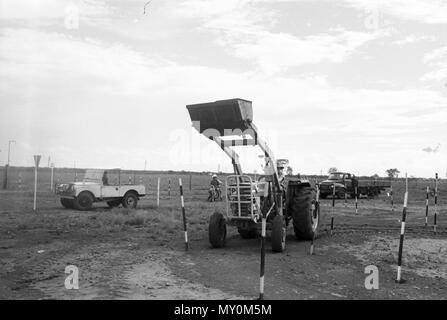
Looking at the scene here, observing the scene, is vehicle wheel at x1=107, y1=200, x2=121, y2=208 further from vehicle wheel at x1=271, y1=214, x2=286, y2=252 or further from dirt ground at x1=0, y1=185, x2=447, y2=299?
vehicle wheel at x1=271, y1=214, x2=286, y2=252

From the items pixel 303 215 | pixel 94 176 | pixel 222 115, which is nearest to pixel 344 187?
pixel 94 176

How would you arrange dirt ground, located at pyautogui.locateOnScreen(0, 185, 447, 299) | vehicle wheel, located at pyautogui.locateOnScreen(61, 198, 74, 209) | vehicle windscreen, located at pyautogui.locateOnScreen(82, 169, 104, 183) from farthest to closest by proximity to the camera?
vehicle windscreen, located at pyautogui.locateOnScreen(82, 169, 104, 183), vehicle wheel, located at pyautogui.locateOnScreen(61, 198, 74, 209), dirt ground, located at pyautogui.locateOnScreen(0, 185, 447, 299)

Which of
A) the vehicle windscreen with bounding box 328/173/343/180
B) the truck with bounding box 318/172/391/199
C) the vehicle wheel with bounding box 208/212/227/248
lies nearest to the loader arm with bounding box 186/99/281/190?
the vehicle wheel with bounding box 208/212/227/248

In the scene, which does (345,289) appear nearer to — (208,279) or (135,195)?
(208,279)

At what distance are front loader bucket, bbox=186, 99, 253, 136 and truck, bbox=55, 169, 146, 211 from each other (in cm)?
1172

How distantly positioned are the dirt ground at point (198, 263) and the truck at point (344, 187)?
16865mm

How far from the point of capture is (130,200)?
2202cm

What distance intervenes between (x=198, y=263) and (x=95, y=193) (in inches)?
509

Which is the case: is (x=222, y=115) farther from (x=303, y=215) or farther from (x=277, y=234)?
(x=303, y=215)

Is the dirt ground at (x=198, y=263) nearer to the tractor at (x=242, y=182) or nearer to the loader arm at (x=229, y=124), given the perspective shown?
the tractor at (x=242, y=182)

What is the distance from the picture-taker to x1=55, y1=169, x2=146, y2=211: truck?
20.6 m

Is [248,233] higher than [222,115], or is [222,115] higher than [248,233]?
[222,115]

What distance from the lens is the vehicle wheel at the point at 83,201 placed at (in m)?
20.4

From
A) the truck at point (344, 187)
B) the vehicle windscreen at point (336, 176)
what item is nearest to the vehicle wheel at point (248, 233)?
the truck at point (344, 187)
